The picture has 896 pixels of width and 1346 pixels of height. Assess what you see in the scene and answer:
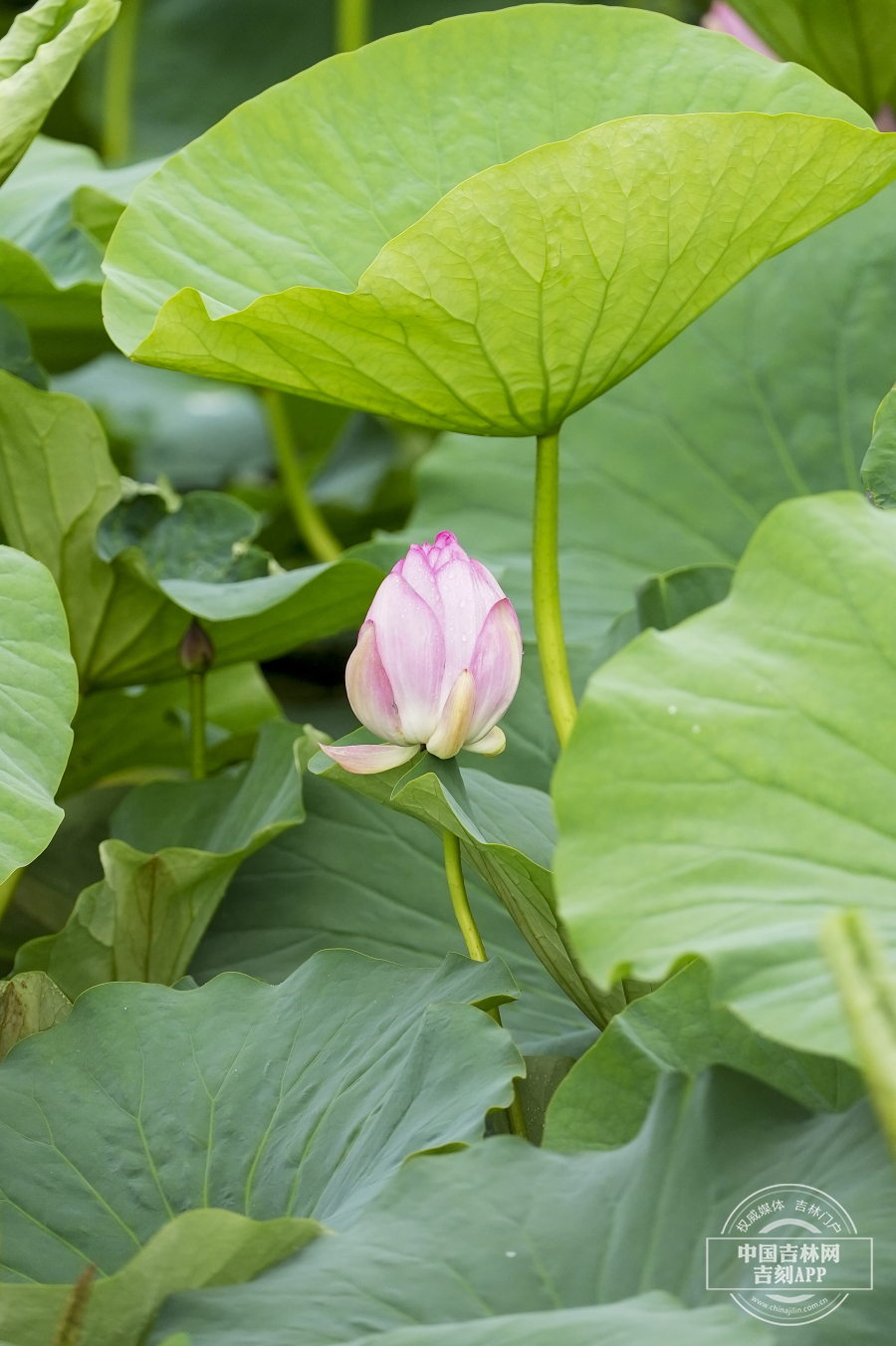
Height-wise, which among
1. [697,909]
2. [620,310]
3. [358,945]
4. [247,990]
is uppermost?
[620,310]

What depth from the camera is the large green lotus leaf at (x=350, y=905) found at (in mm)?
812

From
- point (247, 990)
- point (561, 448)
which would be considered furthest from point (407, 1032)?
point (561, 448)

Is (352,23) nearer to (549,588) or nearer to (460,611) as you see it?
(549,588)

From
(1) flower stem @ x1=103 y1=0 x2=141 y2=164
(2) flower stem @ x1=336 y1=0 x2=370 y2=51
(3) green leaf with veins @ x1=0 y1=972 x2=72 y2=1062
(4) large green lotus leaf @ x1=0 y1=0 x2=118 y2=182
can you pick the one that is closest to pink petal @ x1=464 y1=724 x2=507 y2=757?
(3) green leaf with veins @ x1=0 y1=972 x2=72 y2=1062

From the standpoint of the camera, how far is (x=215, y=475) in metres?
2.17

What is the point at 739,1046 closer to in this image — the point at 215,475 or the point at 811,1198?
the point at 811,1198

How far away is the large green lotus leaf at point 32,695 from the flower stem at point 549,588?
0.25 m

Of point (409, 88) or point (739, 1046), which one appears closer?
point (739, 1046)

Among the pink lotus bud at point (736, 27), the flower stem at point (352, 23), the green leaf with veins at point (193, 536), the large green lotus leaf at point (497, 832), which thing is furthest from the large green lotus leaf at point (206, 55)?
→ the large green lotus leaf at point (497, 832)

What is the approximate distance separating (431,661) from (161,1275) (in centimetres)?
27

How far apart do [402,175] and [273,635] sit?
333mm

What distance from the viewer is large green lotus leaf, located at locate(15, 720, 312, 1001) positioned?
75 centimetres

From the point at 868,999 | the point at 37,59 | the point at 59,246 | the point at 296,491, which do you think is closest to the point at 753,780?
the point at 868,999

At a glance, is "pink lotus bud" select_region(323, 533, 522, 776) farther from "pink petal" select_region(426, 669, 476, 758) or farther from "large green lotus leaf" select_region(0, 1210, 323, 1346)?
"large green lotus leaf" select_region(0, 1210, 323, 1346)
